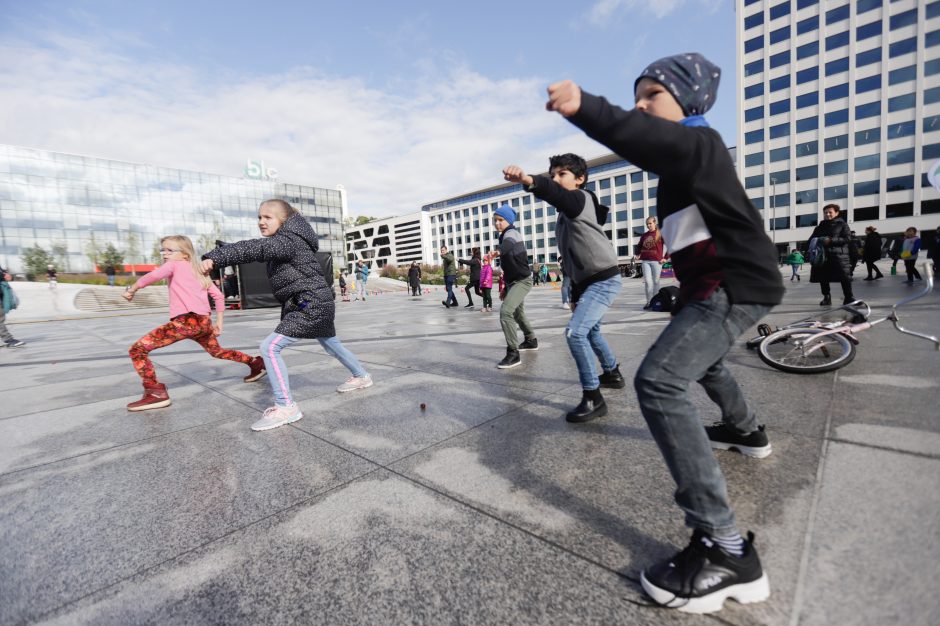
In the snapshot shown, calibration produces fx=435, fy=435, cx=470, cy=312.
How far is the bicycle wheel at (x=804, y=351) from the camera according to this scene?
3900mm

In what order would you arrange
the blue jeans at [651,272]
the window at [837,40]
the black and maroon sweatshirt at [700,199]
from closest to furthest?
1. the black and maroon sweatshirt at [700,199]
2. the blue jeans at [651,272]
3. the window at [837,40]

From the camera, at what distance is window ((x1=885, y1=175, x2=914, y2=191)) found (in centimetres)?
4697

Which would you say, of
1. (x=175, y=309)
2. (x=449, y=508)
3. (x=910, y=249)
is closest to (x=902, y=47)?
(x=910, y=249)

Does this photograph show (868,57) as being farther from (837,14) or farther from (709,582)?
(709,582)

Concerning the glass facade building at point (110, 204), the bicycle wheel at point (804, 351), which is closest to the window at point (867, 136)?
the bicycle wheel at point (804, 351)

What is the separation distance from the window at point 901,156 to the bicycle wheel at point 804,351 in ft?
208

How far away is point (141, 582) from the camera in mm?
1672

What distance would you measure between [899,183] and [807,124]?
11.6 meters

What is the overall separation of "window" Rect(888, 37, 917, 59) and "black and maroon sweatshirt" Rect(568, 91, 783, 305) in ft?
228

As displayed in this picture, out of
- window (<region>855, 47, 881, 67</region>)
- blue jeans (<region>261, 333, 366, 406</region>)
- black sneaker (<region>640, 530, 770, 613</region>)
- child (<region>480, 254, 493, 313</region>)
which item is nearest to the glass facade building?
child (<region>480, 254, 493, 313</region>)

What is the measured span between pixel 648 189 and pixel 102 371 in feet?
264

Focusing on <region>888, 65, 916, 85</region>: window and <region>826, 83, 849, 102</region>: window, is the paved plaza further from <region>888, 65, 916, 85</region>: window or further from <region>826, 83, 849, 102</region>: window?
<region>826, 83, 849, 102</region>: window

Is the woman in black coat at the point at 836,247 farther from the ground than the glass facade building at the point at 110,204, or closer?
closer

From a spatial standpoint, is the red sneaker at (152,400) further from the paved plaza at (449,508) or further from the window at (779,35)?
the window at (779,35)
